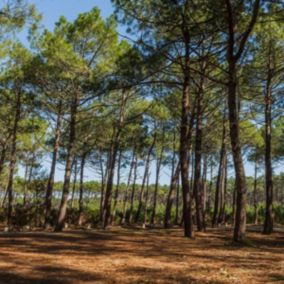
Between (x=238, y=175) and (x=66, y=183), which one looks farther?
(x=66, y=183)

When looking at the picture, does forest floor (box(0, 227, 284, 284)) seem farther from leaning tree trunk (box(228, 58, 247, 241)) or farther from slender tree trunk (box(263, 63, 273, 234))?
slender tree trunk (box(263, 63, 273, 234))

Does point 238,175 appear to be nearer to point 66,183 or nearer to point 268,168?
point 268,168

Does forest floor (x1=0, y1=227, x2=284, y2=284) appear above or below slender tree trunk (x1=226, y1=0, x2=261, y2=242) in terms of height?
below

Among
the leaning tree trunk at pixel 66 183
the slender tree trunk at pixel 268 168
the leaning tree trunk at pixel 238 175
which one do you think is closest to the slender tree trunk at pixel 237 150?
the leaning tree trunk at pixel 238 175

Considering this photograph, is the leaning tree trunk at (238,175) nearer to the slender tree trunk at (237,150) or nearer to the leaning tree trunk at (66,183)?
the slender tree trunk at (237,150)

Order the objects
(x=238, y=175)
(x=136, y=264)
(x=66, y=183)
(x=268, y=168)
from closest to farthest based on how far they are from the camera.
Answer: (x=136, y=264) → (x=238, y=175) → (x=268, y=168) → (x=66, y=183)

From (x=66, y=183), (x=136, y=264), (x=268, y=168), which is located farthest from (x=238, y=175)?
(x=66, y=183)

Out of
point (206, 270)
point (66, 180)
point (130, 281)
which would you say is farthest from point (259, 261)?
point (66, 180)

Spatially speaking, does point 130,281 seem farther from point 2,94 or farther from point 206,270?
point 2,94

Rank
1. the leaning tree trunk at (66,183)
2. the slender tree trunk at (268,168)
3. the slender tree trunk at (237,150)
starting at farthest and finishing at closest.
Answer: the leaning tree trunk at (66,183), the slender tree trunk at (268,168), the slender tree trunk at (237,150)

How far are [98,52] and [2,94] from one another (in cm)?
624

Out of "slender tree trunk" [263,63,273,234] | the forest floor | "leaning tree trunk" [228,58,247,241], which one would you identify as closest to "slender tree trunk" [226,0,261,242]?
"leaning tree trunk" [228,58,247,241]

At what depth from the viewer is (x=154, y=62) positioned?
36.5 ft

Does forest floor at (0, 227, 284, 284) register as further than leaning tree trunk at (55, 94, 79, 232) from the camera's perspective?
No
